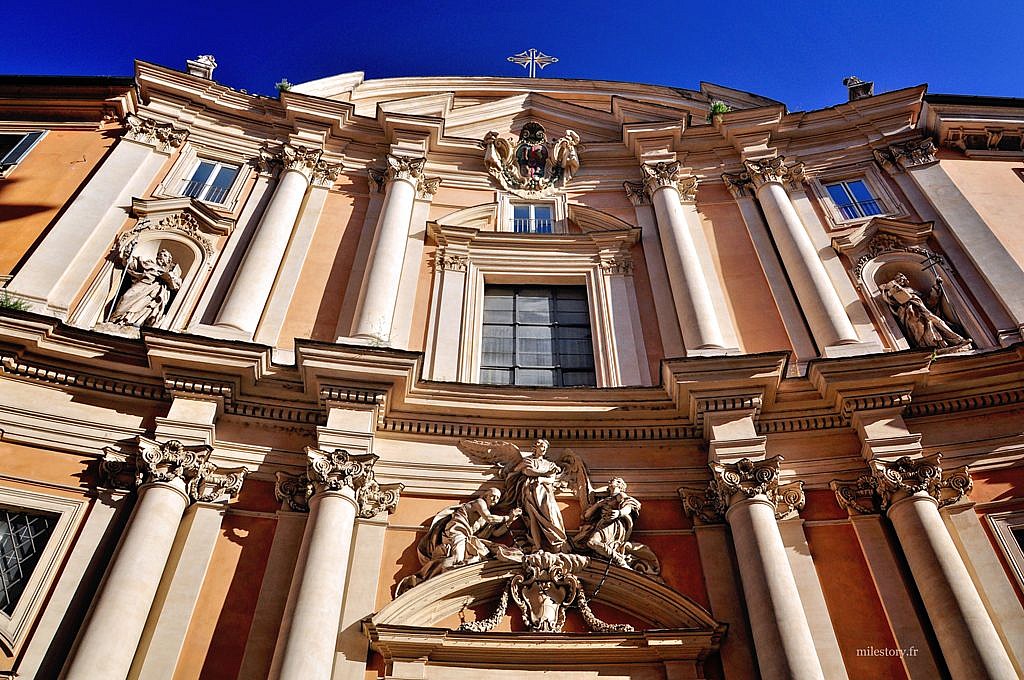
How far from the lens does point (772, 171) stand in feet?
53.9

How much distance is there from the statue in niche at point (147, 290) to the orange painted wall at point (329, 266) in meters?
1.97

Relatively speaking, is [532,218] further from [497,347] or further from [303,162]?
[303,162]

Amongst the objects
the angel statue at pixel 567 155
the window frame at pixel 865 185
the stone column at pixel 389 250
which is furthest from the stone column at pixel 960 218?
the stone column at pixel 389 250

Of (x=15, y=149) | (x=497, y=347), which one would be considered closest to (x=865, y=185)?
(x=497, y=347)

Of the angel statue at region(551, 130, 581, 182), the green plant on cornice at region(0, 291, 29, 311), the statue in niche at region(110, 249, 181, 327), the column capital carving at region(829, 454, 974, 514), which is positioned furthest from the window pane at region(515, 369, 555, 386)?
the green plant on cornice at region(0, 291, 29, 311)

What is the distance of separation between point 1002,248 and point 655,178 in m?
6.20

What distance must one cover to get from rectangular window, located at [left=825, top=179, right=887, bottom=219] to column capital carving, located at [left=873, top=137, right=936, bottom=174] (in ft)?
2.03

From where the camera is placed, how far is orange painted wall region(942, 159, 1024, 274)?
1452 centimetres

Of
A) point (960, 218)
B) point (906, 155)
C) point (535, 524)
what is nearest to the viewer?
point (535, 524)

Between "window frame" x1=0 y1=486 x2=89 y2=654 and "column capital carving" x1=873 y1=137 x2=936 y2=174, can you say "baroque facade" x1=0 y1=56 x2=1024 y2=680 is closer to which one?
"window frame" x1=0 y1=486 x2=89 y2=654

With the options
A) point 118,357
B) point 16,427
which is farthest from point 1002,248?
point 16,427

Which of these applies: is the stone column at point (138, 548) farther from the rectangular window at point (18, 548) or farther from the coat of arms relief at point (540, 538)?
the coat of arms relief at point (540, 538)

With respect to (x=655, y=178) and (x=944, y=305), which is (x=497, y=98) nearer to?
(x=655, y=178)

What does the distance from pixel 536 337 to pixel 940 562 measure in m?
6.98
